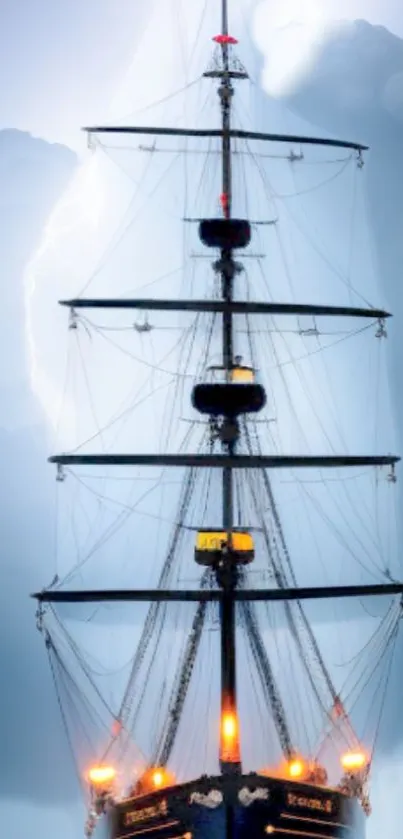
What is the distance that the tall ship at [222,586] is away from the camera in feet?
36.2

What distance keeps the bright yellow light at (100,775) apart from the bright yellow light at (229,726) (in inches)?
80.7

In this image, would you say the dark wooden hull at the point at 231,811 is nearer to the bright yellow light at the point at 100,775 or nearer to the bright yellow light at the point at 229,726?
the bright yellow light at the point at 229,726

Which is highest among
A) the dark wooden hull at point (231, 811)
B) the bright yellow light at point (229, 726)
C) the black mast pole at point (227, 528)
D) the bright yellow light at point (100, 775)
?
the black mast pole at point (227, 528)

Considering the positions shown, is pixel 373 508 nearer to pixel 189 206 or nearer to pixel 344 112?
pixel 189 206

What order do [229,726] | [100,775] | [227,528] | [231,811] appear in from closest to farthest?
[231,811] < [229,726] < [100,775] < [227,528]

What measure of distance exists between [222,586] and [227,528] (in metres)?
0.77

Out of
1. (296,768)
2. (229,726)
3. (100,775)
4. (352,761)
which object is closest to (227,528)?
(229,726)

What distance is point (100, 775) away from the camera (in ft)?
38.3

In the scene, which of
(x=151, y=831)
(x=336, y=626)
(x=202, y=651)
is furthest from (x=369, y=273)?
(x=151, y=831)

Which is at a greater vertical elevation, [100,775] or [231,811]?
[100,775]

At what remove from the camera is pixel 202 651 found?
19.6m

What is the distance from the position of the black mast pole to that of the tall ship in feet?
0.08

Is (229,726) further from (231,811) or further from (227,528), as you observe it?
(227,528)

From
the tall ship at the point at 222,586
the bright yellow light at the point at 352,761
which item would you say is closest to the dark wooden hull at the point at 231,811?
the tall ship at the point at 222,586
